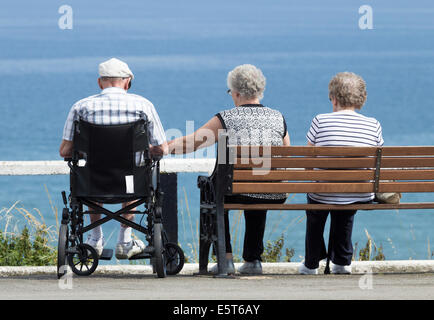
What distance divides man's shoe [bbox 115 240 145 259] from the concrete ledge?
1.58 ft

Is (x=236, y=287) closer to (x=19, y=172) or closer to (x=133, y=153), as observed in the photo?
(x=133, y=153)

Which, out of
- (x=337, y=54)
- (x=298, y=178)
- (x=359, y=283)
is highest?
(x=337, y=54)

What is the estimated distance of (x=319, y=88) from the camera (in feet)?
279

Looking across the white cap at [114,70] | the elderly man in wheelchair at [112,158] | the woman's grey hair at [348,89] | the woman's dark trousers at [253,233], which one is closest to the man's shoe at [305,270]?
the woman's dark trousers at [253,233]

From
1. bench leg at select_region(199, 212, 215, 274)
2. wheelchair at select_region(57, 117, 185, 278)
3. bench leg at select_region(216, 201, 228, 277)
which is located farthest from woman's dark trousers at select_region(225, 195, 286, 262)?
wheelchair at select_region(57, 117, 185, 278)

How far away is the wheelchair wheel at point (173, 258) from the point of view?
6.71 m

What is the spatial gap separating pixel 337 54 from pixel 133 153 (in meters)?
118

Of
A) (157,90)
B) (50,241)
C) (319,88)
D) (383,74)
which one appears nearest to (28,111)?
(157,90)

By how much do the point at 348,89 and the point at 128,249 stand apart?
5.53 ft

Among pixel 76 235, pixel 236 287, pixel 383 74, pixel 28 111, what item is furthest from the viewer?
pixel 383 74

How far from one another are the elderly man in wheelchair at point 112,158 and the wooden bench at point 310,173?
1.20 ft

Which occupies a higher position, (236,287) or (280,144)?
(280,144)

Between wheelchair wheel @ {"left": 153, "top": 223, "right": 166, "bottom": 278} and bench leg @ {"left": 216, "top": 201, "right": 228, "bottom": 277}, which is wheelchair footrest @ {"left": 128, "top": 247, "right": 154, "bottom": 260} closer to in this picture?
wheelchair wheel @ {"left": 153, "top": 223, "right": 166, "bottom": 278}

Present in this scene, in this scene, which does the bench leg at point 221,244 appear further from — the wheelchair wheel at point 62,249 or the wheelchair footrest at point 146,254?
the wheelchair wheel at point 62,249
